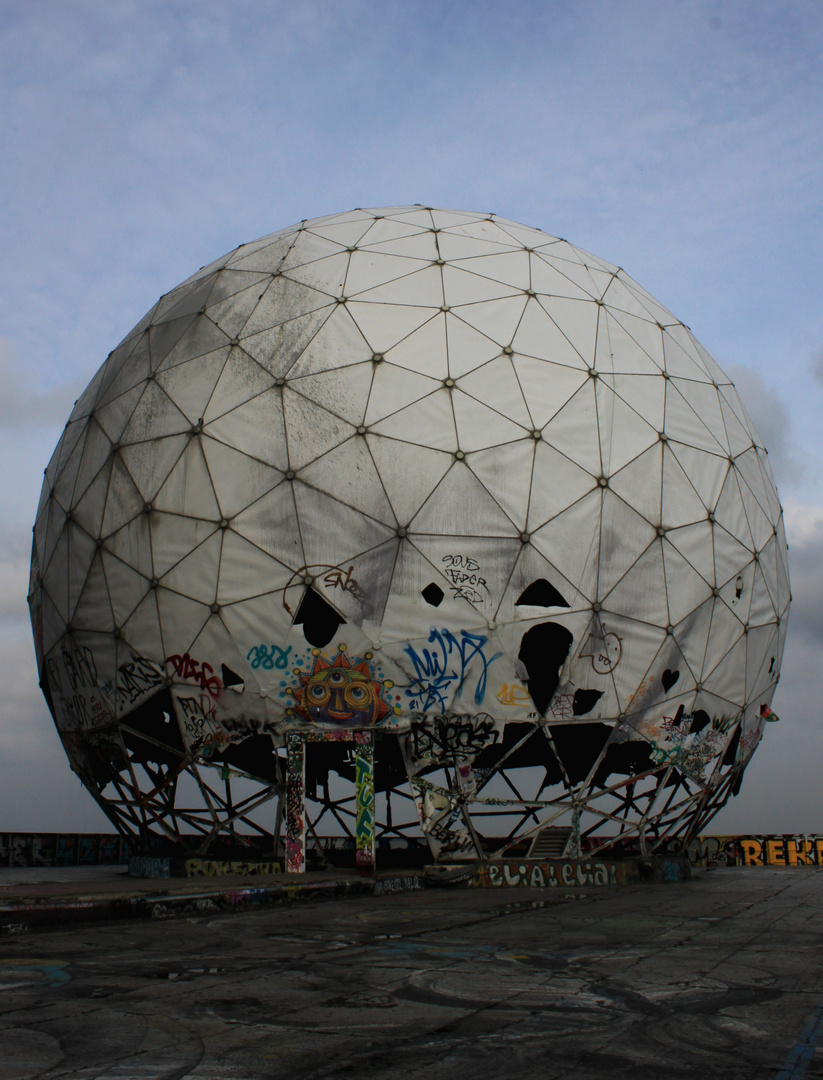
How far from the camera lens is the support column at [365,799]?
1438 cm

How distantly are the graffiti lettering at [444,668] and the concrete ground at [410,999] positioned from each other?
545cm

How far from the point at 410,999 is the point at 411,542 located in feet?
32.5

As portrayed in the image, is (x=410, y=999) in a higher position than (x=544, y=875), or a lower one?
higher

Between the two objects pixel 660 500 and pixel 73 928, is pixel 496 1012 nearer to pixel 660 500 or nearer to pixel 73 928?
pixel 73 928

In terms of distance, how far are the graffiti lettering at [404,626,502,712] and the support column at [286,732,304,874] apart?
1.97 metres

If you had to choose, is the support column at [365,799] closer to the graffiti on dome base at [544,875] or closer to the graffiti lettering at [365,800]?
the graffiti lettering at [365,800]

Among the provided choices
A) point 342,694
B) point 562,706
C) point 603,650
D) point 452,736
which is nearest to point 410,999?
point 452,736

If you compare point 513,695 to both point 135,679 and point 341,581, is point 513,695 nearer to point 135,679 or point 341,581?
point 341,581

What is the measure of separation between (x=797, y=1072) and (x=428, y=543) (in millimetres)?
11164

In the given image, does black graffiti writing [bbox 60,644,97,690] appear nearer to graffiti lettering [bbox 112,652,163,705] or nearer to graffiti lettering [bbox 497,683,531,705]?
graffiti lettering [bbox 112,652,163,705]

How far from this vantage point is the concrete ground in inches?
155

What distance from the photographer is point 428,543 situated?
1473 centimetres

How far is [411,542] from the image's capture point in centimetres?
1471

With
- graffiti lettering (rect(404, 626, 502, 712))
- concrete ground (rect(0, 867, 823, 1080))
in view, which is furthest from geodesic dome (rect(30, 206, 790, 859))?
concrete ground (rect(0, 867, 823, 1080))
